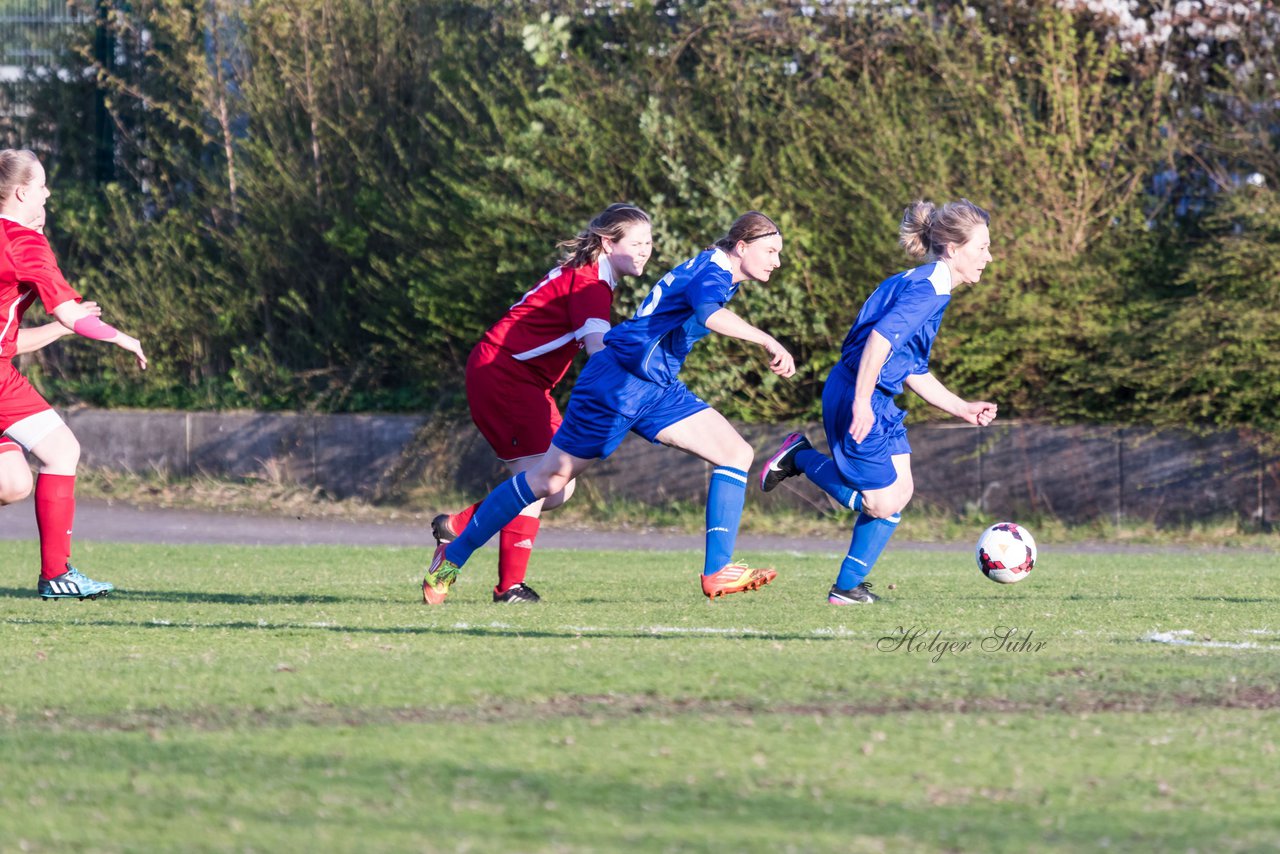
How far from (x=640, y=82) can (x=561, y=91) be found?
2.50ft

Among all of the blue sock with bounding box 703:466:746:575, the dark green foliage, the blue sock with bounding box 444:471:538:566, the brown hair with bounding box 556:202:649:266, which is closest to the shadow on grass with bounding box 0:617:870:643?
the blue sock with bounding box 703:466:746:575

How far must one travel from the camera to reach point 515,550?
8016mm

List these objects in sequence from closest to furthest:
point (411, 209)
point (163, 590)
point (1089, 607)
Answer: point (1089, 607) < point (163, 590) < point (411, 209)

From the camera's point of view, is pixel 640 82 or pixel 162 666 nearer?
pixel 162 666

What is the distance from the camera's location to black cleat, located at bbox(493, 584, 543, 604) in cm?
800

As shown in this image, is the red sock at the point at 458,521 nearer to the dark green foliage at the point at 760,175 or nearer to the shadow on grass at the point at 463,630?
the shadow on grass at the point at 463,630

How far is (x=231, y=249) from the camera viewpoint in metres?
17.6

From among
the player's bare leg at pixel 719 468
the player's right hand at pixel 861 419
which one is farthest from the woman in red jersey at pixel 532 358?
the player's right hand at pixel 861 419

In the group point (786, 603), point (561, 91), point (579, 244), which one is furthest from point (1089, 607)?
point (561, 91)

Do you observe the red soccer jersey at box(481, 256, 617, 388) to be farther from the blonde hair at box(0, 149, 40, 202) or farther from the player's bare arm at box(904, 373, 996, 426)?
the blonde hair at box(0, 149, 40, 202)

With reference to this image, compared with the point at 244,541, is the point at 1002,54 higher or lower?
higher

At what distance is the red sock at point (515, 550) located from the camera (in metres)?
8.00

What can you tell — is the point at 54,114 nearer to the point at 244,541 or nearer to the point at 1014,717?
the point at 244,541

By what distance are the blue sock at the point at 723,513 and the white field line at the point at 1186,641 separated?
Result: 176 centimetres
